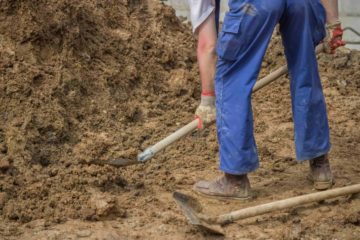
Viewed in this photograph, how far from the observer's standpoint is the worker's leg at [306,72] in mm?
4051

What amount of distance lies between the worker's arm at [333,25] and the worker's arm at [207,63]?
2.46 feet

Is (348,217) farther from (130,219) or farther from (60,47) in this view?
(60,47)

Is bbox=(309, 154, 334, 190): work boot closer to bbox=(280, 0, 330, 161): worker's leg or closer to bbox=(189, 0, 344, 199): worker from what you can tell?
bbox=(189, 0, 344, 199): worker

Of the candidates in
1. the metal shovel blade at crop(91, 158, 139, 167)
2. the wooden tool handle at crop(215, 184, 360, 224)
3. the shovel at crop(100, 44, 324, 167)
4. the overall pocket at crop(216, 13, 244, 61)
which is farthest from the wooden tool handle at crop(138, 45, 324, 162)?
the wooden tool handle at crop(215, 184, 360, 224)

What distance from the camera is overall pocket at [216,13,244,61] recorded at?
392 centimetres

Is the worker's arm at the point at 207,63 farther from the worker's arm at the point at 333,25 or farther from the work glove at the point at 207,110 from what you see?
the worker's arm at the point at 333,25

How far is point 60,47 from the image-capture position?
5.48 m

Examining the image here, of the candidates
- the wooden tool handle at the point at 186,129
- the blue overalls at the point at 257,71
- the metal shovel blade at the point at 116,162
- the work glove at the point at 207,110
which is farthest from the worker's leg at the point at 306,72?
the metal shovel blade at the point at 116,162

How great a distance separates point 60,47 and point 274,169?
6.46ft

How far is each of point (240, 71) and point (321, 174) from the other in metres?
0.89

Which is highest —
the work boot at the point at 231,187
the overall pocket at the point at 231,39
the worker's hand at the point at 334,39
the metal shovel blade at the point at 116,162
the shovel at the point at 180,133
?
the overall pocket at the point at 231,39

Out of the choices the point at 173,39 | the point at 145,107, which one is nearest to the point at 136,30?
the point at 173,39

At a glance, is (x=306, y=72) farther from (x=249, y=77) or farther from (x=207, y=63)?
(x=207, y=63)

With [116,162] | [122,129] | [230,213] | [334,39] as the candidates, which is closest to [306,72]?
[334,39]
